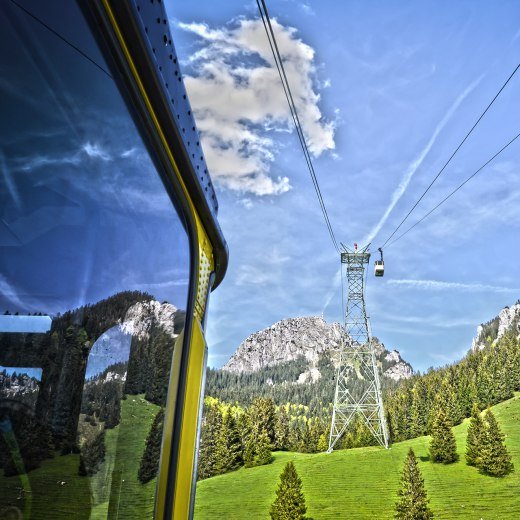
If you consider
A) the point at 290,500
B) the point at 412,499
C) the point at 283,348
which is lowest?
the point at 290,500

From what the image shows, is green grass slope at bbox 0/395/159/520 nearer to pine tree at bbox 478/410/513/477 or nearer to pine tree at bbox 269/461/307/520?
pine tree at bbox 269/461/307/520

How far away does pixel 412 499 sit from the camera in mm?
37219

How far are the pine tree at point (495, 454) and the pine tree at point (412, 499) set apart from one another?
10.7 meters

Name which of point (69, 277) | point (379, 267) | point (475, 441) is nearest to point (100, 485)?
point (69, 277)

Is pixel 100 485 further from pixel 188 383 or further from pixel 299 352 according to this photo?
pixel 299 352

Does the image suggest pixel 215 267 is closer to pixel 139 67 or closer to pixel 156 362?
pixel 156 362

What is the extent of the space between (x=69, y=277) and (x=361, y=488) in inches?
1867

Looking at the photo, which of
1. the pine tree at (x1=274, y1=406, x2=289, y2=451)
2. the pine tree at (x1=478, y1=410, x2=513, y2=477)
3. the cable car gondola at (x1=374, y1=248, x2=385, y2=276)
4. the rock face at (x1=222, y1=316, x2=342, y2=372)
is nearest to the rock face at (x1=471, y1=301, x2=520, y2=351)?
the rock face at (x1=222, y1=316, x2=342, y2=372)

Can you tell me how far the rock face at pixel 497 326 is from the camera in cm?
12550

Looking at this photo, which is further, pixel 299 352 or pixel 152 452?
pixel 299 352

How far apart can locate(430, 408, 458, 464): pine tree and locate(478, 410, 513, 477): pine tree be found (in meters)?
3.67

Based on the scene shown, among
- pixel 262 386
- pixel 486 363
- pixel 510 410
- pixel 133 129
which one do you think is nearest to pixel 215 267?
pixel 133 129

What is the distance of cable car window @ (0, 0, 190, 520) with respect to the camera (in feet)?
2.49

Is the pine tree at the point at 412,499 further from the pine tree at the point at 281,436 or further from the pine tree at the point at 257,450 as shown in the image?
the pine tree at the point at 281,436
